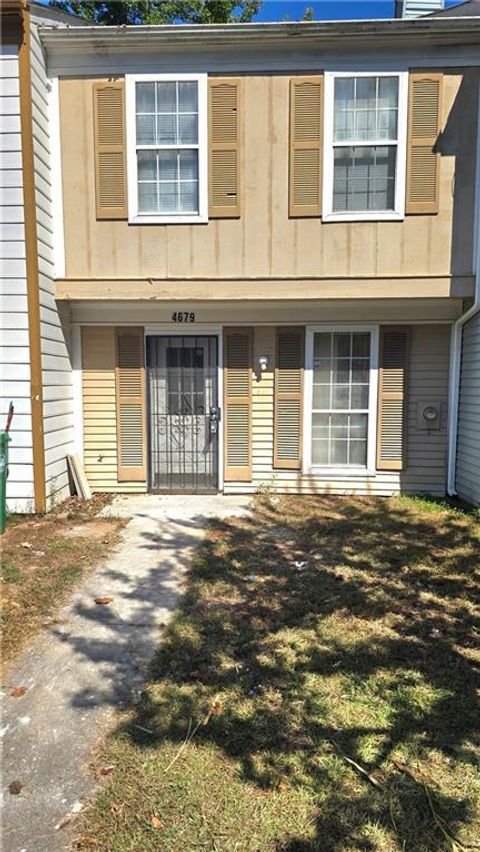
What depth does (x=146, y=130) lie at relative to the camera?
5.98 m

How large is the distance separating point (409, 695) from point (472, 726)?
12.4 inches

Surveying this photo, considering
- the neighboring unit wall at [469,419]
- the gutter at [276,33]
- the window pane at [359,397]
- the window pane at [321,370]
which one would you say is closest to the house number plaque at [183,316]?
the window pane at [321,370]

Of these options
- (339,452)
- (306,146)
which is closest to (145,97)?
(306,146)

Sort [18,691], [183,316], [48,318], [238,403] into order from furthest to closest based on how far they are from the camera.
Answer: [238,403] < [183,316] < [48,318] < [18,691]

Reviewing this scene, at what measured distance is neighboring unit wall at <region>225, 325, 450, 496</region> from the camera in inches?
256

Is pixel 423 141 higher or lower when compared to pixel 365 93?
lower

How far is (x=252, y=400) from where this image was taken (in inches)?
261

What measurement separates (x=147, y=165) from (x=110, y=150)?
17.4 inches

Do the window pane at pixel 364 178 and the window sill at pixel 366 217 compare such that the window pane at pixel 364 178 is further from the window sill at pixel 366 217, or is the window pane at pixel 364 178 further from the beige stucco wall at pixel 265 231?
the beige stucco wall at pixel 265 231

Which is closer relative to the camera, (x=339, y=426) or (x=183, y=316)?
(x=183, y=316)

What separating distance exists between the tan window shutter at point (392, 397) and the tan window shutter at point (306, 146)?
1.74m

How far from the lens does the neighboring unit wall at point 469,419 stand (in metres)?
5.96

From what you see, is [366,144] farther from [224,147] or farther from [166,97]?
[166,97]

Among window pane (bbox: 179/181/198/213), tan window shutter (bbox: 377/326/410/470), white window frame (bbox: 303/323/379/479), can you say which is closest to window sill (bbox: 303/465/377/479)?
white window frame (bbox: 303/323/379/479)
